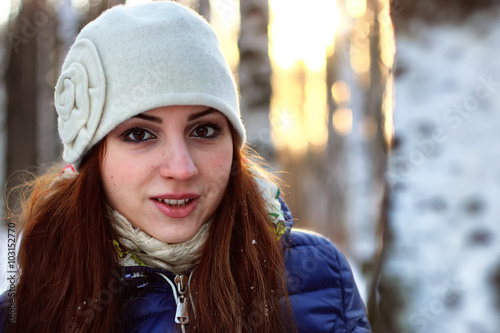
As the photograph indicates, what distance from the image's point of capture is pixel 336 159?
10664mm

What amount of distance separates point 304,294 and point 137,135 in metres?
1.03

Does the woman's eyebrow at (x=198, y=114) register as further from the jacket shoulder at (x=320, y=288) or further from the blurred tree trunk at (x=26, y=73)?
the blurred tree trunk at (x=26, y=73)

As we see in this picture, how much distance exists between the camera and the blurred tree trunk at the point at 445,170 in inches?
62.6

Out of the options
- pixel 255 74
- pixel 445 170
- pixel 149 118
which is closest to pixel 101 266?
pixel 149 118

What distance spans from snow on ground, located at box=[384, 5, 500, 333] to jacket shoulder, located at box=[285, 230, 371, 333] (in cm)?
25

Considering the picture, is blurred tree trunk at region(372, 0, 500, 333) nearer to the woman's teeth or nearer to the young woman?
the young woman

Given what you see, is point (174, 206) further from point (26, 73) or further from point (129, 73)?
point (26, 73)

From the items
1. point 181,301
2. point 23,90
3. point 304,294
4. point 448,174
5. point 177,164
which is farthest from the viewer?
point 23,90

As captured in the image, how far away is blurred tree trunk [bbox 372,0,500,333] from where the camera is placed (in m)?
1.59

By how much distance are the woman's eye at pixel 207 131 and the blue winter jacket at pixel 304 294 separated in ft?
1.86

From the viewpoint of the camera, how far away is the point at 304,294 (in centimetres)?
181

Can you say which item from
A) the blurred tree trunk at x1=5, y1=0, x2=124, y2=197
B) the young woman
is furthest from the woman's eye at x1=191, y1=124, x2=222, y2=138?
the blurred tree trunk at x1=5, y1=0, x2=124, y2=197

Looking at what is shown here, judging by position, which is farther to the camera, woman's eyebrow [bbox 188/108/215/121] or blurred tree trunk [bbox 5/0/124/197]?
blurred tree trunk [bbox 5/0/124/197]

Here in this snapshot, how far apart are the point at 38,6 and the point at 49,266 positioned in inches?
292
